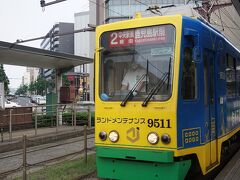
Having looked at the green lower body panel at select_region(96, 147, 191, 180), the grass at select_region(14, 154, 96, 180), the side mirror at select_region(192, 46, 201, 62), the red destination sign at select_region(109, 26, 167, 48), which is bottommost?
the grass at select_region(14, 154, 96, 180)

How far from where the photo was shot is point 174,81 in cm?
659

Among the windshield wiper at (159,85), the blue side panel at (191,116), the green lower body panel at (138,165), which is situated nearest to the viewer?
the green lower body panel at (138,165)

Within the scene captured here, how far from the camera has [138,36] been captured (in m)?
7.11

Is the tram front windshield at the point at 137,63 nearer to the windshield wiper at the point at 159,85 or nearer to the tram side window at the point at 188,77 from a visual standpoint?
the windshield wiper at the point at 159,85

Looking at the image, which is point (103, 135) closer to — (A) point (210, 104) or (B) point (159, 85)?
(B) point (159, 85)

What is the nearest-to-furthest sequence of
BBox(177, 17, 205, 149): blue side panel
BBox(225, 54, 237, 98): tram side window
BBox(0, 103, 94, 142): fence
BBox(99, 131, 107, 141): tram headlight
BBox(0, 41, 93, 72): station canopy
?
BBox(177, 17, 205, 149): blue side panel → BBox(99, 131, 107, 141): tram headlight → BBox(225, 54, 237, 98): tram side window → BBox(0, 41, 93, 72): station canopy → BBox(0, 103, 94, 142): fence

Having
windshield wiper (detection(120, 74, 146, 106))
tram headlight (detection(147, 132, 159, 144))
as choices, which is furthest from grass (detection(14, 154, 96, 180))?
tram headlight (detection(147, 132, 159, 144))

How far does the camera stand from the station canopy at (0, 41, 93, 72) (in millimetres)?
Answer: 14102

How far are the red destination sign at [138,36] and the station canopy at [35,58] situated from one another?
6.86 metres

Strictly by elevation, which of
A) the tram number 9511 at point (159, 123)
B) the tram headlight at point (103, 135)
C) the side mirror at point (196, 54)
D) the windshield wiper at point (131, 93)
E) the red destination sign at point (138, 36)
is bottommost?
the tram headlight at point (103, 135)

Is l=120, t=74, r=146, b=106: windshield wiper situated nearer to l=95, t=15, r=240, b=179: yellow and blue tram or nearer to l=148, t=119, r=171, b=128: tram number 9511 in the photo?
l=95, t=15, r=240, b=179: yellow and blue tram

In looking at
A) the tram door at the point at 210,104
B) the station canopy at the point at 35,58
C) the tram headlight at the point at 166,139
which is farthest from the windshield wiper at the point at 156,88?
the station canopy at the point at 35,58

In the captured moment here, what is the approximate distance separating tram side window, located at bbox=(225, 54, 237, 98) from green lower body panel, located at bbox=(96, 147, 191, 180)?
321 cm

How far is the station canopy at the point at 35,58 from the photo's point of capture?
14.1 metres
